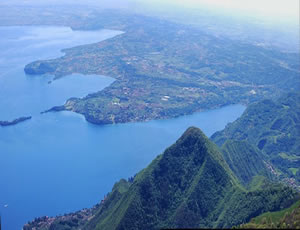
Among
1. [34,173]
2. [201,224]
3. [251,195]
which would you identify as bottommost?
[34,173]

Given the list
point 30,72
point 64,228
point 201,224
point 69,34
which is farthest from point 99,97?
point 69,34

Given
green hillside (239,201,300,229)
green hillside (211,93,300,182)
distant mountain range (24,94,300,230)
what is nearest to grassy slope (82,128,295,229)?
distant mountain range (24,94,300,230)

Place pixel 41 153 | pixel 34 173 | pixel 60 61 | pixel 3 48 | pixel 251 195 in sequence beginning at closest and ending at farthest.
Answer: pixel 251 195 < pixel 34 173 < pixel 41 153 < pixel 60 61 < pixel 3 48

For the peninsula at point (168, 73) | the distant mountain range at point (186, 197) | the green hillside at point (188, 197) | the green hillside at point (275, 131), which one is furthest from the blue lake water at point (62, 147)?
the green hillside at point (188, 197)

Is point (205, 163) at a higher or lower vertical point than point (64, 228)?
higher

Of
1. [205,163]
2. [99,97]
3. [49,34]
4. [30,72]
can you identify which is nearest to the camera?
[205,163]

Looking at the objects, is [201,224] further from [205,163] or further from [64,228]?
[64,228]

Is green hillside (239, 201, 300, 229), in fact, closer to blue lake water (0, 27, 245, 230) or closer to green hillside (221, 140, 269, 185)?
green hillside (221, 140, 269, 185)

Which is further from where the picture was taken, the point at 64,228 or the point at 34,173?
the point at 34,173
